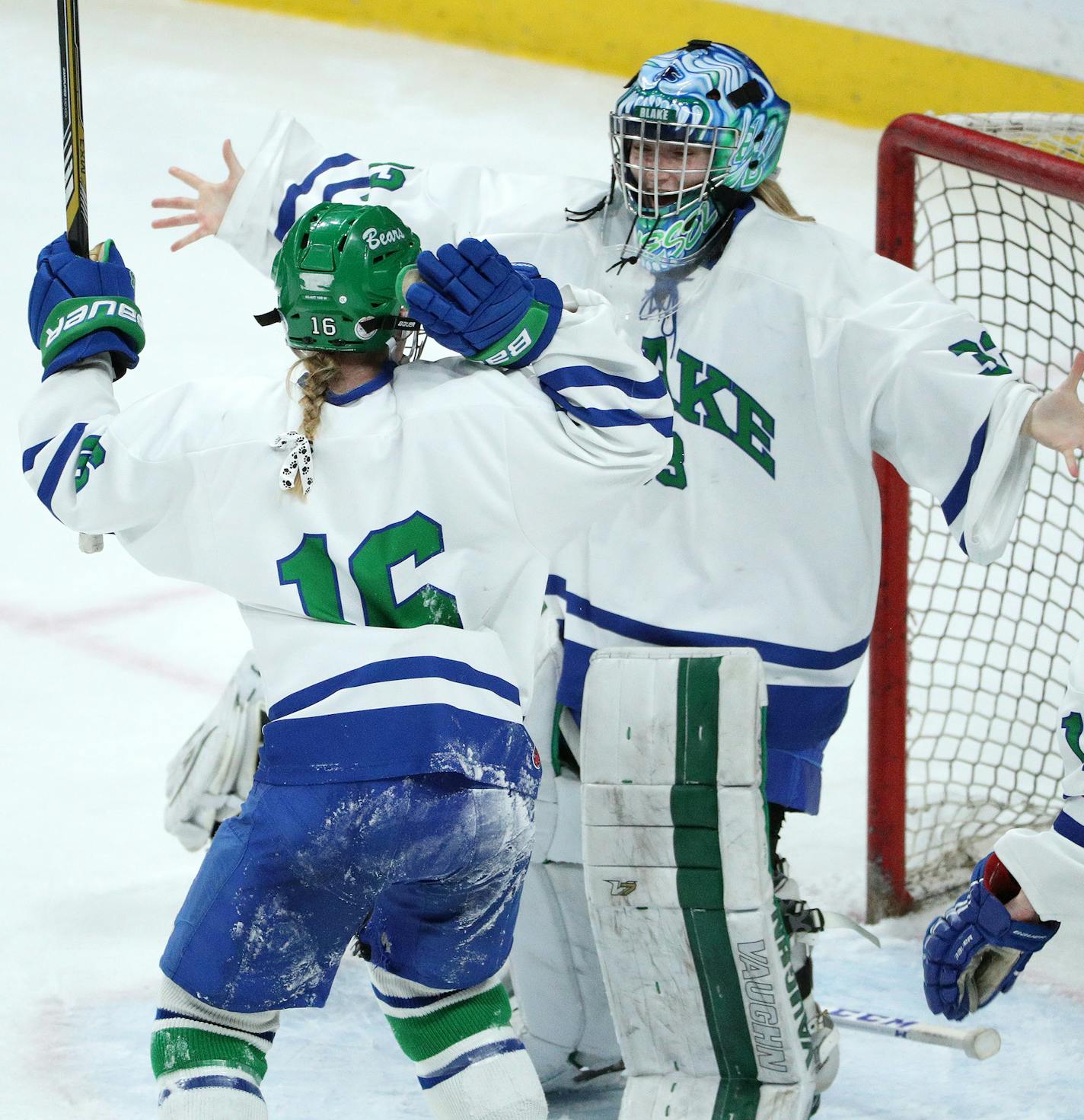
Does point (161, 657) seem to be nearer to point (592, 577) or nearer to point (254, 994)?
point (592, 577)

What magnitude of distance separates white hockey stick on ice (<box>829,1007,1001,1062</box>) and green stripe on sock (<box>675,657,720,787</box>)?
515 millimetres

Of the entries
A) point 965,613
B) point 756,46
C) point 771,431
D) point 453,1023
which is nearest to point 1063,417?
point 771,431

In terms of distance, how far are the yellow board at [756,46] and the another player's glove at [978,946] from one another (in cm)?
438

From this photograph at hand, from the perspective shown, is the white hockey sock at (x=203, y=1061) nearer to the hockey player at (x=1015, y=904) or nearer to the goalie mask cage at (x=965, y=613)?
the hockey player at (x=1015, y=904)

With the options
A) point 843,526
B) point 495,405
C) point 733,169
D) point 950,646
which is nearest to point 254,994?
point 495,405

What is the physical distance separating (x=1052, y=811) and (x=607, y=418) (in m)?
1.65

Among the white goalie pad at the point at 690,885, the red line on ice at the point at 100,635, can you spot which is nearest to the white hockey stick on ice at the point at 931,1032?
the white goalie pad at the point at 690,885

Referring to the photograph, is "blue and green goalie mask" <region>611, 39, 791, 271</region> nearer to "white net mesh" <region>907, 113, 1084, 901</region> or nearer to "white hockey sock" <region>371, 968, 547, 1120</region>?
"white net mesh" <region>907, 113, 1084, 901</region>

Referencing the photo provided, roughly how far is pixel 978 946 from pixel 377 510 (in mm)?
985

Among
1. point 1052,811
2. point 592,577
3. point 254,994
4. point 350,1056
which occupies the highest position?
point 592,577

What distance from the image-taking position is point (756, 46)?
20.1ft

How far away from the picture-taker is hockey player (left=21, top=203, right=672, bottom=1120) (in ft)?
5.50

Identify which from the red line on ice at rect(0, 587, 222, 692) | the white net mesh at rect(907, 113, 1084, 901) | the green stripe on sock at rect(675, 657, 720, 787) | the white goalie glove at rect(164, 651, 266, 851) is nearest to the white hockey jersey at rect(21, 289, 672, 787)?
the green stripe on sock at rect(675, 657, 720, 787)

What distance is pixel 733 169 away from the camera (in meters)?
2.12
